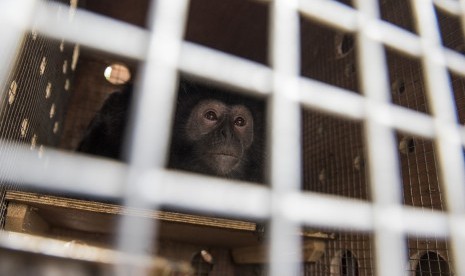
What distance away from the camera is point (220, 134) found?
5.83 feet

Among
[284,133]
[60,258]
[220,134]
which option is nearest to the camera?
[60,258]

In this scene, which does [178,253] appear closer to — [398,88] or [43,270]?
[398,88]

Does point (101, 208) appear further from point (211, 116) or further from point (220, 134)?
point (211, 116)

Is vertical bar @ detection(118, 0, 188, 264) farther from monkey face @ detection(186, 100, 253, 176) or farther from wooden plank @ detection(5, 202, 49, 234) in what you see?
monkey face @ detection(186, 100, 253, 176)

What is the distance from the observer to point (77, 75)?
2471 millimetres

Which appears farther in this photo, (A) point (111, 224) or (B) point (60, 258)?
(A) point (111, 224)

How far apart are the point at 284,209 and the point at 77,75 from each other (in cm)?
223

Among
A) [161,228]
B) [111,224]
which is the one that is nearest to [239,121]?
[161,228]

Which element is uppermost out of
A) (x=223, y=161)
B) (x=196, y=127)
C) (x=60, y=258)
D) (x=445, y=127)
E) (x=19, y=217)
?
(x=196, y=127)

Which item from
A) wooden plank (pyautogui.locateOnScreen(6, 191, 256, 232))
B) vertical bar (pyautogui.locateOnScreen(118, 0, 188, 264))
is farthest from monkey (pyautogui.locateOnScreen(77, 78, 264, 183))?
vertical bar (pyautogui.locateOnScreen(118, 0, 188, 264))

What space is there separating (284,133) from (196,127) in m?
1.44

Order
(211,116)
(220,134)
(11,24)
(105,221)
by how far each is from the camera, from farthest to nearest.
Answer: (211,116)
(220,134)
(105,221)
(11,24)

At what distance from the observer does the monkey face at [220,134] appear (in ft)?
5.60

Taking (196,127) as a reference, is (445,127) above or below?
below
